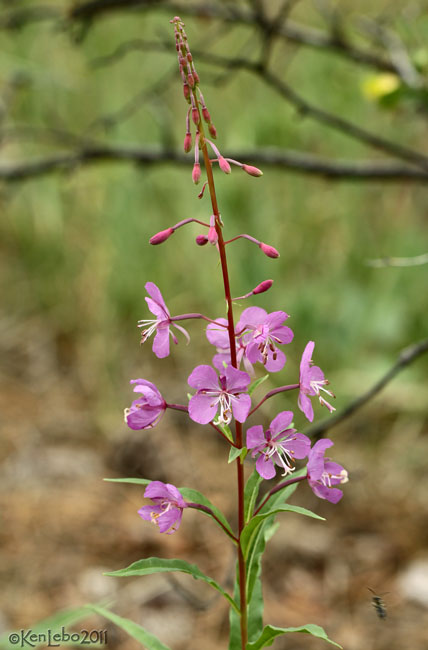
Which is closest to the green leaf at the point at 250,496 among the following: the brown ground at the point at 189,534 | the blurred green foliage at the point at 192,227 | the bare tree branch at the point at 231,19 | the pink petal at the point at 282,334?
the pink petal at the point at 282,334

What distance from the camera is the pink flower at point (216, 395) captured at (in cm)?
84

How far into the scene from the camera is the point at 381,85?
2154 mm

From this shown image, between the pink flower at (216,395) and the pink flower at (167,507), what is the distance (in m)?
0.12

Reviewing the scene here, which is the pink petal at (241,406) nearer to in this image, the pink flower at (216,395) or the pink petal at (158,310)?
the pink flower at (216,395)

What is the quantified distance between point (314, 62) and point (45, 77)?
148 centimetres

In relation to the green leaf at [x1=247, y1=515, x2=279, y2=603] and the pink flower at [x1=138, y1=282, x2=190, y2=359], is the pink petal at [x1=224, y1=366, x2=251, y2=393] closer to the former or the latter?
the pink flower at [x1=138, y1=282, x2=190, y2=359]

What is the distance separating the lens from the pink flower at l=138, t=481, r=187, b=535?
911 millimetres

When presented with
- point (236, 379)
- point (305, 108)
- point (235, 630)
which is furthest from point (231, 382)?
point (305, 108)

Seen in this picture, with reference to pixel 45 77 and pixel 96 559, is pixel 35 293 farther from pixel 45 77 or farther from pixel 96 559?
pixel 96 559

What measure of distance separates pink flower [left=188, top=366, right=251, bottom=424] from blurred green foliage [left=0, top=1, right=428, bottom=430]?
230 centimetres

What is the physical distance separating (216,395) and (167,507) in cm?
18

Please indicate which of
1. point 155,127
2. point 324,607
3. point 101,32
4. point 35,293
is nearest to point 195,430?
point 324,607

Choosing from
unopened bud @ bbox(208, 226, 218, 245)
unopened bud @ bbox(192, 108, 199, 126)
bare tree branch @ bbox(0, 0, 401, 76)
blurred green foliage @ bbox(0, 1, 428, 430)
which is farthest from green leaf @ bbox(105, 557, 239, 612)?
blurred green foliage @ bbox(0, 1, 428, 430)

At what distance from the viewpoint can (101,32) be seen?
464 centimetres
